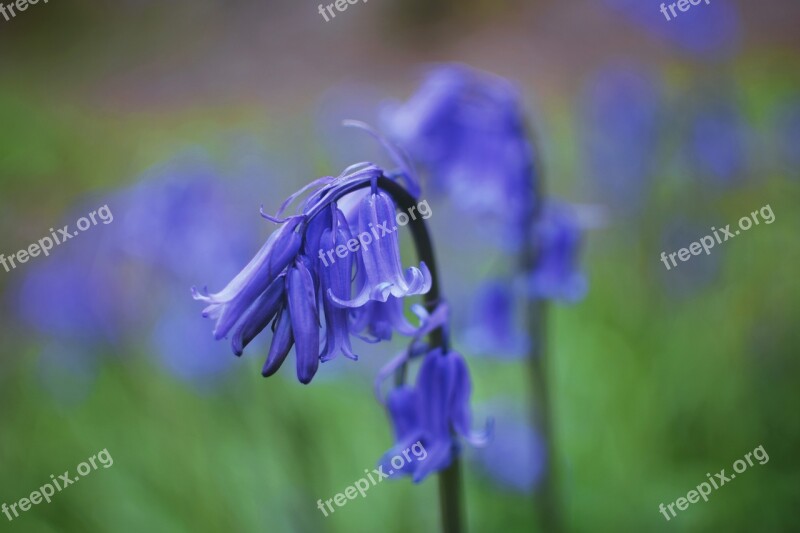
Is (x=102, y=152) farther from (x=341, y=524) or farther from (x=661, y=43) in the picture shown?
(x=661, y=43)

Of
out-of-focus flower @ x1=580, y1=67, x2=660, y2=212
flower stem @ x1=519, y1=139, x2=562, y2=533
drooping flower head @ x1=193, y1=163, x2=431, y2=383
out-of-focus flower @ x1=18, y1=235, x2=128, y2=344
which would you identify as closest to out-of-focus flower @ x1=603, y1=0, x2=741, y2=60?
out-of-focus flower @ x1=580, y1=67, x2=660, y2=212

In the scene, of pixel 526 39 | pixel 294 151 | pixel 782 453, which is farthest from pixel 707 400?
pixel 526 39

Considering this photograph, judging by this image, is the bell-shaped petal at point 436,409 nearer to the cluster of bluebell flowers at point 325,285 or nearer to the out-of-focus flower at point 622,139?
the cluster of bluebell flowers at point 325,285

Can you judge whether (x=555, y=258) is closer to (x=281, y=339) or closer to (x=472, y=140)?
(x=472, y=140)

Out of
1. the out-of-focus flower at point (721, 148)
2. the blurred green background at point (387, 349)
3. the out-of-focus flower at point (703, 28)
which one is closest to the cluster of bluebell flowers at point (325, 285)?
the blurred green background at point (387, 349)

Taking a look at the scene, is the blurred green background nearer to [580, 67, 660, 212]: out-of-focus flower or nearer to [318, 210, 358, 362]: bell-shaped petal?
[580, 67, 660, 212]: out-of-focus flower

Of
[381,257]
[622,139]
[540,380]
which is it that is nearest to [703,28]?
[622,139]
